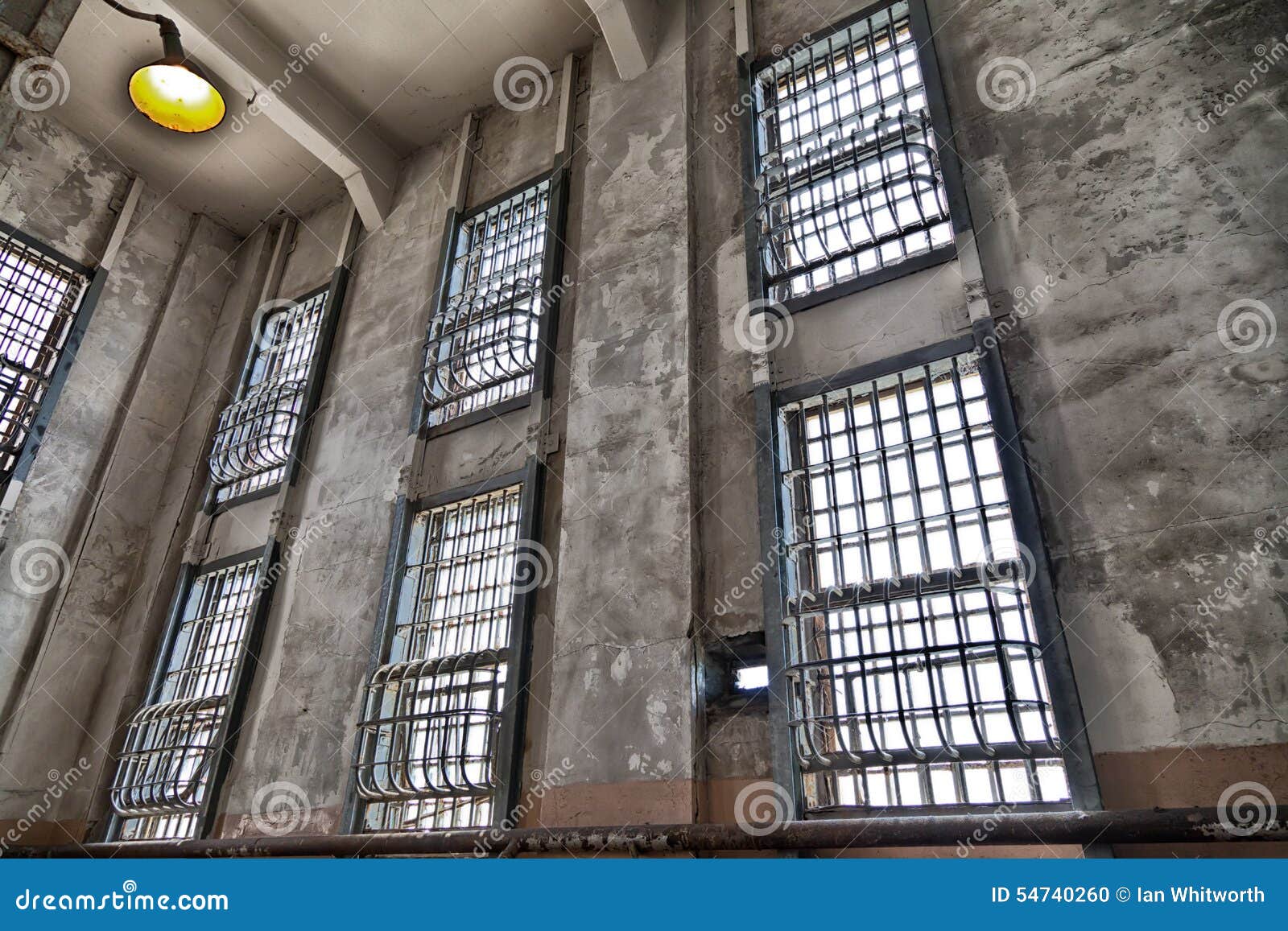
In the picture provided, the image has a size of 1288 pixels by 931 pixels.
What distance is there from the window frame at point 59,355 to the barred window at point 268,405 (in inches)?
67.7

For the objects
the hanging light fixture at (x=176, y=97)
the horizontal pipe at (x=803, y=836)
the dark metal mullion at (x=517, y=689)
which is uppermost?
the hanging light fixture at (x=176, y=97)

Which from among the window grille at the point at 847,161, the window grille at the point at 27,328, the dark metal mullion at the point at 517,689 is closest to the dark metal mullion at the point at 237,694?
the dark metal mullion at the point at 517,689

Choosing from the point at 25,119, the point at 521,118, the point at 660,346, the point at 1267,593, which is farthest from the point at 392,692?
the point at 25,119

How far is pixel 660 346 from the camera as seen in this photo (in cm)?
652

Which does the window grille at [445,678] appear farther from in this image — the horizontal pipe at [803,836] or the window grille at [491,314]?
the window grille at [491,314]

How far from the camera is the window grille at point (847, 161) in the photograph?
6023 millimetres

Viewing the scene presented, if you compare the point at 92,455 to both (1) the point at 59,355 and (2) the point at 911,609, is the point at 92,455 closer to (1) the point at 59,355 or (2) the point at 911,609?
(1) the point at 59,355

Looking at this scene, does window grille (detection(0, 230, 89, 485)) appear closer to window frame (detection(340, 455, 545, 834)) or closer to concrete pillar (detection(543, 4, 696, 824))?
window frame (detection(340, 455, 545, 834))

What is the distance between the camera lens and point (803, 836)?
4.35m

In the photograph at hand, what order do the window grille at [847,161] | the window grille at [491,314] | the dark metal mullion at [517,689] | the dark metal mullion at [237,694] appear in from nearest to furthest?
the dark metal mullion at [517,689] → the window grille at [847,161] → the dark metal mullion at [237,694] → the window grille at [491,314]

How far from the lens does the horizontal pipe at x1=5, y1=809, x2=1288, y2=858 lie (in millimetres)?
3607

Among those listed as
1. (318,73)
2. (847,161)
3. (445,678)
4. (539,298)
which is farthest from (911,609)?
(318,73)

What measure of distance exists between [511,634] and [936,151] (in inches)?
187

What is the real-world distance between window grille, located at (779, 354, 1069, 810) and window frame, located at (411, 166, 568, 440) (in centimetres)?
257
